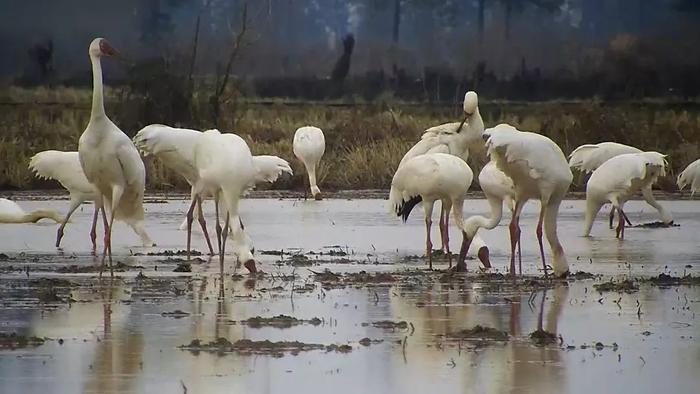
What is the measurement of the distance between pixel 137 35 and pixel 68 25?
5.48 ft

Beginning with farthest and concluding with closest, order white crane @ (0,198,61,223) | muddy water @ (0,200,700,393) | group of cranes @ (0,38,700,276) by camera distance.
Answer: white crane @ (0,198,61,223) → group of cranes @ (0,38,700,276) → muddy water @ (0,200,700,393)

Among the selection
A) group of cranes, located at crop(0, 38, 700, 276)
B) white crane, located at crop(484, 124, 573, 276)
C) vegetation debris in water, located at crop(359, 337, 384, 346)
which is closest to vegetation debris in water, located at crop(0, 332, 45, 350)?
vegetation debris in water, located at crop(359, 337, 384, 346)

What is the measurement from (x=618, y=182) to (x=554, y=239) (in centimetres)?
459

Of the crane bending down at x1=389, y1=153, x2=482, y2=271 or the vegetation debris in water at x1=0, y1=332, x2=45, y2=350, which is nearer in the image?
the vegetation debris in water at x1=0, y1=332, x2=45, y2=350

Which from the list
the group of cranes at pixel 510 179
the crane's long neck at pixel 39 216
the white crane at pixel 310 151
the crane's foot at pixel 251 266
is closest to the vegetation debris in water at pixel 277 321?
the crane's foot at pixel 251 266

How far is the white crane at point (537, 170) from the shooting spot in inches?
516

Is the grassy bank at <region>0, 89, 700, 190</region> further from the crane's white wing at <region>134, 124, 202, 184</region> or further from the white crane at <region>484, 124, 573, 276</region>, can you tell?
the white crane at <region>484, 124, 573, 276</region>

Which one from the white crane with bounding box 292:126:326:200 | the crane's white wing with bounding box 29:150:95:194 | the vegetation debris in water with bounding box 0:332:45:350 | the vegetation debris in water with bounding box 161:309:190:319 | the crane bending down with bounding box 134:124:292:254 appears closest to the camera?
the vegetation debris in water with bounding box 0:332:45:350

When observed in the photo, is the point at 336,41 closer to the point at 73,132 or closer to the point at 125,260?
the point at 73,132

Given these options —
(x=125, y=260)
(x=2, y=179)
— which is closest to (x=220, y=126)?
(x=2, y=179)

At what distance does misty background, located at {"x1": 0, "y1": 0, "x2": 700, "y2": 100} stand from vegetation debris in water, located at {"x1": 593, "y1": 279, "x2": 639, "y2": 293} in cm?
2527

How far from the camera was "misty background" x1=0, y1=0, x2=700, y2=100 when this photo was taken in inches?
1558

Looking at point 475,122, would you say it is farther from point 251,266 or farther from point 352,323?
point 352,323

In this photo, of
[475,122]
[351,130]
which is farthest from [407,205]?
[351,130]
